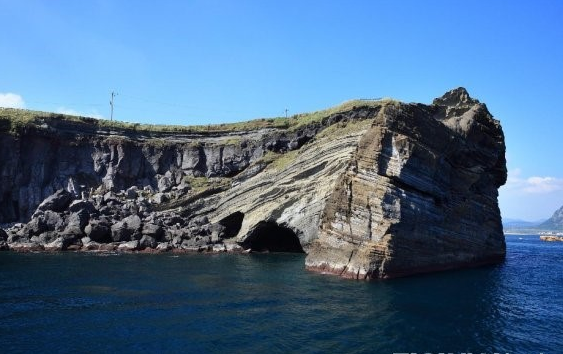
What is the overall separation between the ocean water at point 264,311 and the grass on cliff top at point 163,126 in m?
36.5

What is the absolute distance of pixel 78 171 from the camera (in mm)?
77375

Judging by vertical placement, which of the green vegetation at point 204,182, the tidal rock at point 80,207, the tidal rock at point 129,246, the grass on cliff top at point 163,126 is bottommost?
the tidal rock at point 129,246

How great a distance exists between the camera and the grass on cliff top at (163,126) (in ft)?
236

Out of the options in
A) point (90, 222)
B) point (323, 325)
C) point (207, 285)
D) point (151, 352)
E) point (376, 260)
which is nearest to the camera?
point (151, 352)

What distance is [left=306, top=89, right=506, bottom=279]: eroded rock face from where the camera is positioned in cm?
3775

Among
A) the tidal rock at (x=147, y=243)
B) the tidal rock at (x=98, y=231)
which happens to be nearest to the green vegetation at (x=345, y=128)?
the tidal rock at (x=147, y=243)

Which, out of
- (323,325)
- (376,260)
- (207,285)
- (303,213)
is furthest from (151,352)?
(303,213)

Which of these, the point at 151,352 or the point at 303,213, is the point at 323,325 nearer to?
the point at 151,352

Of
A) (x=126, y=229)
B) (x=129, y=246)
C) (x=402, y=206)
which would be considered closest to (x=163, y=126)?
(x=126, y=229)

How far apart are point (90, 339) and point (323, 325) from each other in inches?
464

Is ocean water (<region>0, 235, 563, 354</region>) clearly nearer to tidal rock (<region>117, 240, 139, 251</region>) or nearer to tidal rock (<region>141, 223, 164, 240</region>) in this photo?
tidal rock (<region>117, 240, 139, 251</region>)

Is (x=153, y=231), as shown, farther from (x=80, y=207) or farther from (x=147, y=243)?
(x=80, y=207)

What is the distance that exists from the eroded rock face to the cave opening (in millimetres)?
23835

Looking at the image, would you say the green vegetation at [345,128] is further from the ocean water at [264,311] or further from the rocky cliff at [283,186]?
the ocean water at [264,311]
